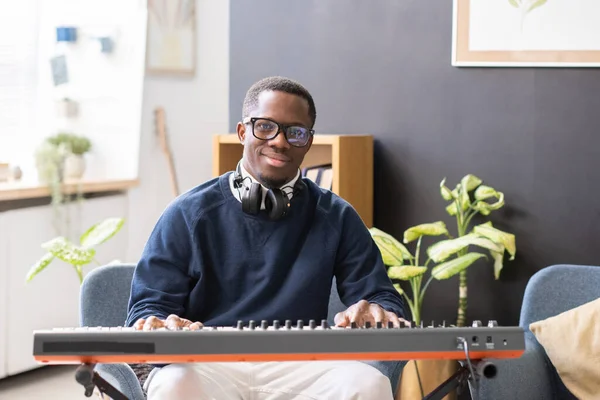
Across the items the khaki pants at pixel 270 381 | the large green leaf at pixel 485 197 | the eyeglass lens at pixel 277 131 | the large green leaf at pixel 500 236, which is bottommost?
the khaki pants at pixel 270 381

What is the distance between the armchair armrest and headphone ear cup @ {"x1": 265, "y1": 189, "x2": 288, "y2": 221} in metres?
0.74

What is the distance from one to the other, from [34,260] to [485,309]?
2182 mm

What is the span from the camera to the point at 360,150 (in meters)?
3.87

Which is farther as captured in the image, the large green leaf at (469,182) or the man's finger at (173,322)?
the large green leaf at (469,182)

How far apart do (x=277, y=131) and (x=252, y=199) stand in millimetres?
182

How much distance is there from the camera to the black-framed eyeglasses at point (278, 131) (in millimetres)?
2381

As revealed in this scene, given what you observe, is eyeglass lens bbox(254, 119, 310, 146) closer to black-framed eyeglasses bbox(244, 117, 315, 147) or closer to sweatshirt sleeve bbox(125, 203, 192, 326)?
black-framed eyeglasses bbox(244, 117, 315, 147)

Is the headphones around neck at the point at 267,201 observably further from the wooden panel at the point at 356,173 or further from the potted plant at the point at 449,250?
the wooden panel at the point at 356,173

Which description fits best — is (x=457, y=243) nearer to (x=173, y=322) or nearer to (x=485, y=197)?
(x=485, y=197)

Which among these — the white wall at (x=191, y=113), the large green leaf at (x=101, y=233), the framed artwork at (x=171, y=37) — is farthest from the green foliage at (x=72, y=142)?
the large green leaf at (x=101, y=233)

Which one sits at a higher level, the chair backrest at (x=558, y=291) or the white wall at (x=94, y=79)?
the white wall at (x=94, y=79)

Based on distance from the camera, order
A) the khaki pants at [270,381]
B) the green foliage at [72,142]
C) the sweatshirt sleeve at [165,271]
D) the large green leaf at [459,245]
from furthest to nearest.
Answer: the green foliage at [72,142], the large green leaf at [459,245], the sweatshirt sleeve at [165,271], the khaki pants at [270,381]

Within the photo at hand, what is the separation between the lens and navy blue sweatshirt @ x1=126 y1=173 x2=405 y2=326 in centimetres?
235

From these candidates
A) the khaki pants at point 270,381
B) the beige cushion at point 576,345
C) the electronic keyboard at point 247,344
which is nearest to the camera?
the electronic keyboard at point 247,344
